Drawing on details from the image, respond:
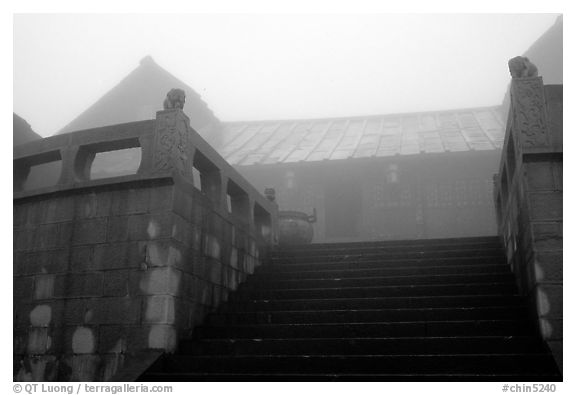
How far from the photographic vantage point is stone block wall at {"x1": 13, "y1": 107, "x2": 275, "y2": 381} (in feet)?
17.7

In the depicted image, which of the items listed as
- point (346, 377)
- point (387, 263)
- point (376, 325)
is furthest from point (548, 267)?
point (387, 263)

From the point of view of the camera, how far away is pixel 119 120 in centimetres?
2034

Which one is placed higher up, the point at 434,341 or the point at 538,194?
the point at 538,194

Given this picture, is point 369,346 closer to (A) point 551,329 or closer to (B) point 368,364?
(B) point 368,364

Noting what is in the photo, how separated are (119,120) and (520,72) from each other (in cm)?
1745

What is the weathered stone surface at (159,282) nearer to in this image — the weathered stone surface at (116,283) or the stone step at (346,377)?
the weathered stone surface at (116,283)

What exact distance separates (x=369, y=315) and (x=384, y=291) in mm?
767

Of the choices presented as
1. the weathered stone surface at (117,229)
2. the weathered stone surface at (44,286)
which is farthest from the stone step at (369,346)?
the weathered stone surface at (44,286)

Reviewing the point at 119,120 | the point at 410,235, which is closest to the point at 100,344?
the point at 410,235

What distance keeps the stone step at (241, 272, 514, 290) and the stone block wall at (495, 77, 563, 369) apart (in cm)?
97

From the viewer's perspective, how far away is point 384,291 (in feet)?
22.0
